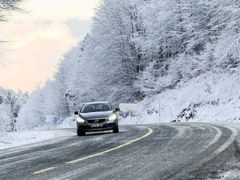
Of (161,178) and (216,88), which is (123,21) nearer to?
(216,88)

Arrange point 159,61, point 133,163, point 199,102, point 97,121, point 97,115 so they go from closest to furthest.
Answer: point 133,163
point 97,121
point 97,115
point 199,102
point 159,61

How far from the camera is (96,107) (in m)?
20.7

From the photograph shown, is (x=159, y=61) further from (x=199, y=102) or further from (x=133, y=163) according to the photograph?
(x=133, y=163)

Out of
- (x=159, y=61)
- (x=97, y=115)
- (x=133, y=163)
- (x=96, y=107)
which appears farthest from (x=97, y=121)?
(x=159, y=61)

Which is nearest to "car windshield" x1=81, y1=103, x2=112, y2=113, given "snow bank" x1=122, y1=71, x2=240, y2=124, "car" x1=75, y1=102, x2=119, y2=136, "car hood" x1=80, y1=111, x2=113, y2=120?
"car" x1=75, y1=102, x2=119, y2=136

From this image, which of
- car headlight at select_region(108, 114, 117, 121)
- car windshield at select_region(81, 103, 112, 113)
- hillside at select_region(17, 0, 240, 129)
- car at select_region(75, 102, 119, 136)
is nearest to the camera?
car at select_region(75, 102, 119, 136)

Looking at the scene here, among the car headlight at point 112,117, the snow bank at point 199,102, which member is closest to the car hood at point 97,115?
the car headlight at point 112,117

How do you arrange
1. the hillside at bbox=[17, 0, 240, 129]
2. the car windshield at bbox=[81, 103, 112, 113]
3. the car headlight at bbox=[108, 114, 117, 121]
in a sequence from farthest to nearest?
the hillside at bbox=[17, 0, 240, 129] → the car windshield at bbox=[81, 103, 112, 113] → the car headlight at bbox=[108, 114, 117, 121]

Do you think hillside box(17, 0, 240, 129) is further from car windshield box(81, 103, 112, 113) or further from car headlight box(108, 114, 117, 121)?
car headlight box(108, 114, 117, 121)

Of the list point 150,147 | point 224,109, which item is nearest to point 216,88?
point 224,109

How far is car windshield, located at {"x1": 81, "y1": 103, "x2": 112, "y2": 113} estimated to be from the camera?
2053 centimetres

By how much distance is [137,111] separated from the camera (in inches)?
1801

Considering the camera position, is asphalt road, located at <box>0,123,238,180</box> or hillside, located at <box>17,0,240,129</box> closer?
asphalt road, located at <box>0,123,238,180</box>

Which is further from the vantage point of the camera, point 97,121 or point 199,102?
point 199,102
